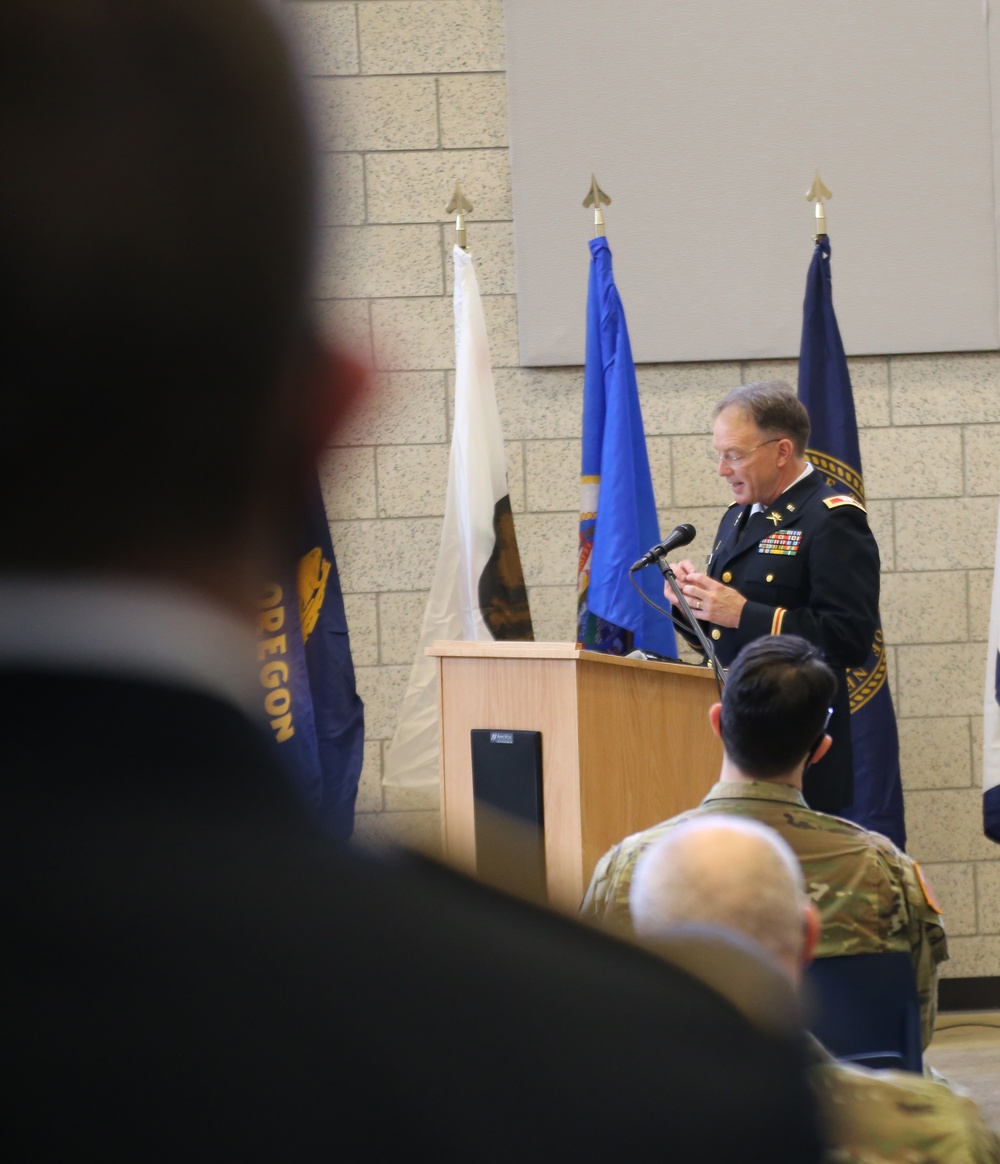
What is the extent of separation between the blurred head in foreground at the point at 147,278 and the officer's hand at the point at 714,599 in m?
2.57

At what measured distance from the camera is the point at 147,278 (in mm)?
251

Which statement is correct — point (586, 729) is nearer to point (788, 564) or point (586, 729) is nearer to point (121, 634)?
point (788, 564)

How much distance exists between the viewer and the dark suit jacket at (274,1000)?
0.22 m

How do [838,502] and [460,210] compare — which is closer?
[838,502]

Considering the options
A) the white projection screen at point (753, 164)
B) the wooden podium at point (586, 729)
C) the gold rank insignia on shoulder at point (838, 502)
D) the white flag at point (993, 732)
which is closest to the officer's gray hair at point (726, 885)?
the wooden podium at point (586, 729)

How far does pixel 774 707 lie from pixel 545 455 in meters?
2.16

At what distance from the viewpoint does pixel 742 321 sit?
160 inches

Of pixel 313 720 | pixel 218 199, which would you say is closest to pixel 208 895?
pixel 218 199

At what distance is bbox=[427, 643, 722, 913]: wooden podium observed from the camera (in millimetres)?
2492

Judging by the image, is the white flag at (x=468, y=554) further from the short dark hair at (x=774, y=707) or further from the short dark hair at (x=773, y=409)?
the short dark hair at (x=774, y=707)

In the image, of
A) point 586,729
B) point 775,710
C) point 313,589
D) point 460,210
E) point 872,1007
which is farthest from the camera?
point 460,210

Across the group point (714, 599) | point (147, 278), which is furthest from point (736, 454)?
point (147, 278)

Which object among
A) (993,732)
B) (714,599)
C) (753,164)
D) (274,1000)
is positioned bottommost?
(993,732)

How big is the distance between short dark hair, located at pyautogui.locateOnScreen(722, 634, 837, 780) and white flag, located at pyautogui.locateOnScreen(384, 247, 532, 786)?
1629mm
